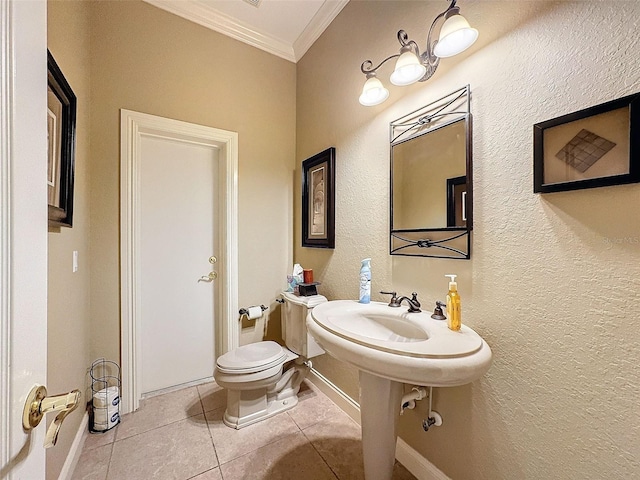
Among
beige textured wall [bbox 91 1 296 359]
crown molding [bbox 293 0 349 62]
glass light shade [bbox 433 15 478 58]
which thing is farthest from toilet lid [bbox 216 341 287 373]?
crown molding [bbox 293 0 349 62]

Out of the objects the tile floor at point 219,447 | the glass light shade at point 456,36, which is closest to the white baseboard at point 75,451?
the tile floor at point 219,447

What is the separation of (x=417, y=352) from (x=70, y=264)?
169 centimetres

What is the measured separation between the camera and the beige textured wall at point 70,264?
1140mm

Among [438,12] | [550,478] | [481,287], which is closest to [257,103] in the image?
[438,12]

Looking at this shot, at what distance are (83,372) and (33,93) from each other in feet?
5.91

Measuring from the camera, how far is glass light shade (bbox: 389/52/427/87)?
1.22m

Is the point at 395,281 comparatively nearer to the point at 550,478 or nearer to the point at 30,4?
the point at 550,478

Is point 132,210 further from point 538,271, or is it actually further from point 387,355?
point 538,271

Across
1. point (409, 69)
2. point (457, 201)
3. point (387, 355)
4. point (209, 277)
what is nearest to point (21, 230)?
point (387, 355)

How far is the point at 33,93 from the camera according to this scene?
17.3 inches

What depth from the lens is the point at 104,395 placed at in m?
1.66

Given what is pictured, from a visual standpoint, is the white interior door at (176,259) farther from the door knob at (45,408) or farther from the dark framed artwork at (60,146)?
the door knob at (45,408)

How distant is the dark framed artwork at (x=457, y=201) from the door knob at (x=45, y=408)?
1285 mm

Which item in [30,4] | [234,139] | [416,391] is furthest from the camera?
[234,139]
